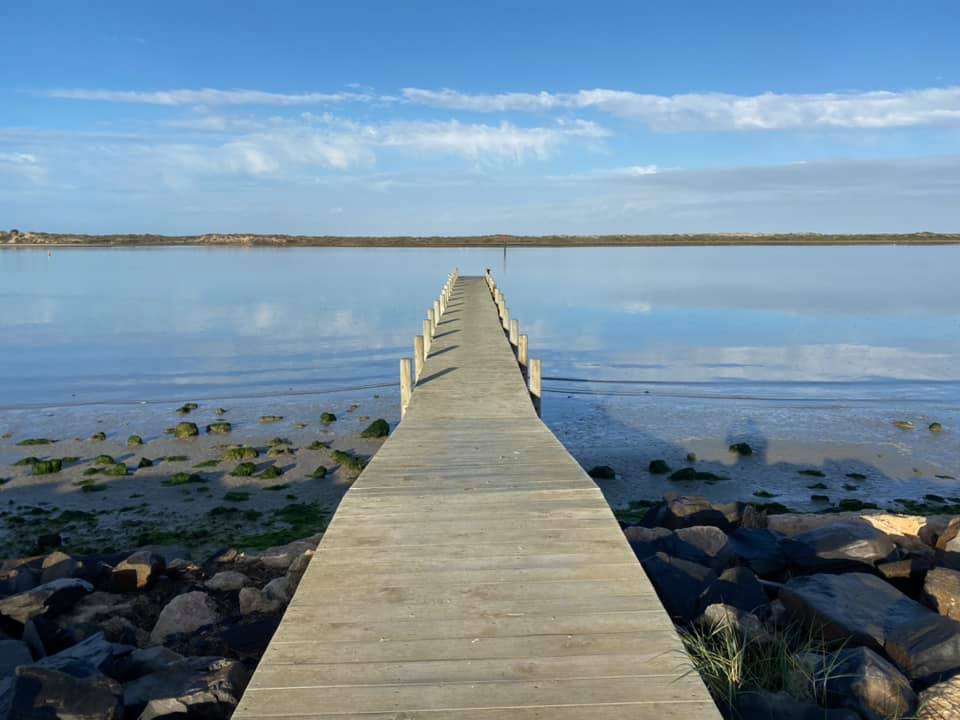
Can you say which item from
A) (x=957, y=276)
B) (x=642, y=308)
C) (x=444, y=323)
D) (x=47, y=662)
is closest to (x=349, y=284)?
(x=642, y=308)

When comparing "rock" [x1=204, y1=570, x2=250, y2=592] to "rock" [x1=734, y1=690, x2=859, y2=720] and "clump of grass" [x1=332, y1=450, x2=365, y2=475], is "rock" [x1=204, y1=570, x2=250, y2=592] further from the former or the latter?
"clump of grass" [x1=332, y1=450, x2=365, y2=475]

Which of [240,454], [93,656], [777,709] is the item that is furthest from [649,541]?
[240,454]

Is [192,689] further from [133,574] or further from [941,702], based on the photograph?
[941,702]

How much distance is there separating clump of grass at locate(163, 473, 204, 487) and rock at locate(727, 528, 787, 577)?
966cm

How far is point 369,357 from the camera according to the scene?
2862cm

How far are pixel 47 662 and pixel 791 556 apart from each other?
6960 millimetres

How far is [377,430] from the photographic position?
683 inches

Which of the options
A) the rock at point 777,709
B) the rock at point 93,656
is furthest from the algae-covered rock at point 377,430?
the rock at point 777,709

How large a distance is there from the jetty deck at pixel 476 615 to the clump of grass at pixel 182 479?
7.50 metres

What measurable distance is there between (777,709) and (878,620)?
234 cm

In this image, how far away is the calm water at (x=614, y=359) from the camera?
1778 cm

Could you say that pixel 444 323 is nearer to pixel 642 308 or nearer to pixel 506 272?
pixel 642 308

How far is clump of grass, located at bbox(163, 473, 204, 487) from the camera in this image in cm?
1419

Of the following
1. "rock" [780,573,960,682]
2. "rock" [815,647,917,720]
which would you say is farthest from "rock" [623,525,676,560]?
"rock" [815,647,917,720]
